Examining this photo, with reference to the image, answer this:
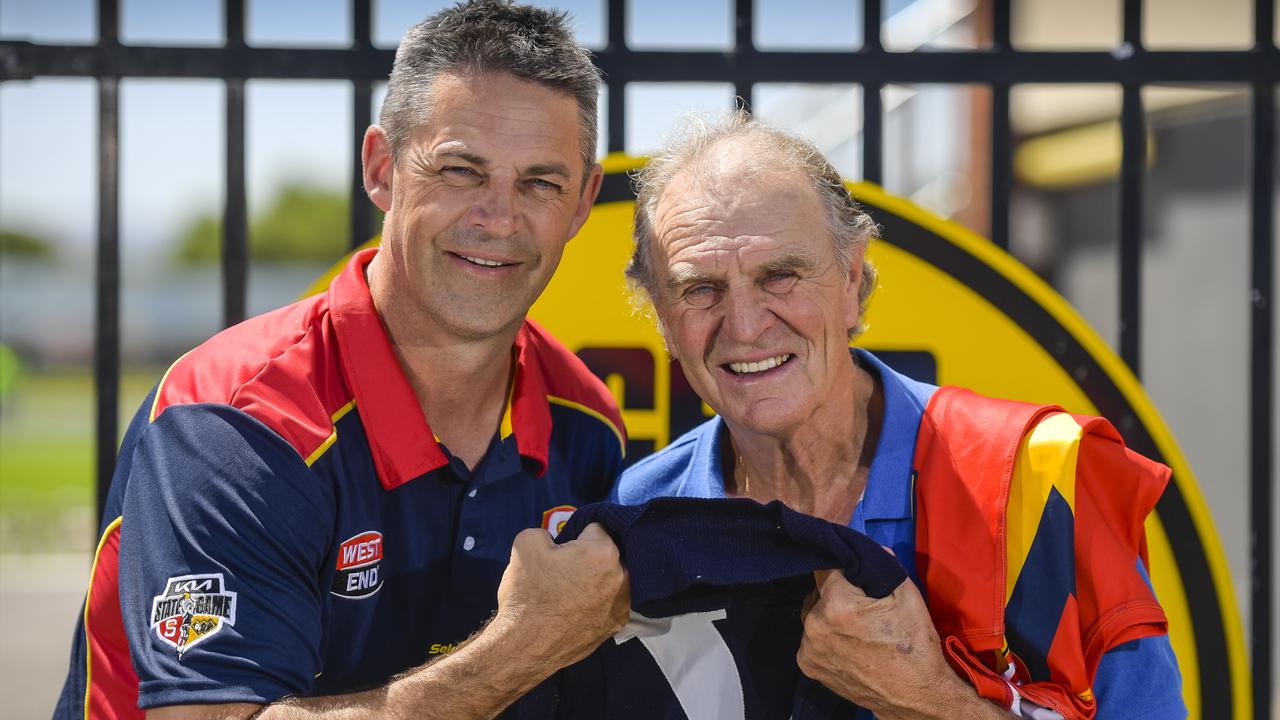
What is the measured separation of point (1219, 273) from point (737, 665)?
779 cm

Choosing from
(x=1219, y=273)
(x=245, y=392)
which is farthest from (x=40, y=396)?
(x=245, y=392)

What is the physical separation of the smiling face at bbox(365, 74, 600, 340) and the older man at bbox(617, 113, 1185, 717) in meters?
0.21

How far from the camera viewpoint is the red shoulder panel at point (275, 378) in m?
1.91

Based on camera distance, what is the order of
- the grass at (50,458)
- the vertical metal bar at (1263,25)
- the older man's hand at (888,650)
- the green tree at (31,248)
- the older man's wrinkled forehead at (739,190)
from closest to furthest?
the older man's hand at (888,650), the older man's wrinkled forehead at (739,190), the vertical metal bar at (1263,25), the grass at (50,458), the green tree at (31,248)

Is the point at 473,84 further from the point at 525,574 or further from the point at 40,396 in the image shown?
the point at 40,396

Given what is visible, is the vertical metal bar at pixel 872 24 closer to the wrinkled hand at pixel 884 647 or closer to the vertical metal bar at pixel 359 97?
the vertical metal bar at pixel 359 97

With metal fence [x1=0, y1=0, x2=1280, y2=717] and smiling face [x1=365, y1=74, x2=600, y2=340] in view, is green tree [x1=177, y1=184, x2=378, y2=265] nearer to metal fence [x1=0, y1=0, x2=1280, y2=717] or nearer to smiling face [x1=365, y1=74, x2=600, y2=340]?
metal fence [x1=0, y1=0, x2=1280, y2=717]

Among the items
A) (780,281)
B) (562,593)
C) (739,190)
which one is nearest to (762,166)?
(739,190)

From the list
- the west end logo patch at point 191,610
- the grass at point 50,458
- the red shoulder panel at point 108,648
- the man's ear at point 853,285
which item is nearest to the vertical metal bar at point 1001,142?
the man's ear at point 853,285

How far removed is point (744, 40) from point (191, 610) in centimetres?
165

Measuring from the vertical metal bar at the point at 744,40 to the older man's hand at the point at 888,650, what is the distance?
1230mm

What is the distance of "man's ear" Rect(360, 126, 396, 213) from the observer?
223 cm

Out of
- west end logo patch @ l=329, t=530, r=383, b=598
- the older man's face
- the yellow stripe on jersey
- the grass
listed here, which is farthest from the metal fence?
the grass

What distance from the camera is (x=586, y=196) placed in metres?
2.30
